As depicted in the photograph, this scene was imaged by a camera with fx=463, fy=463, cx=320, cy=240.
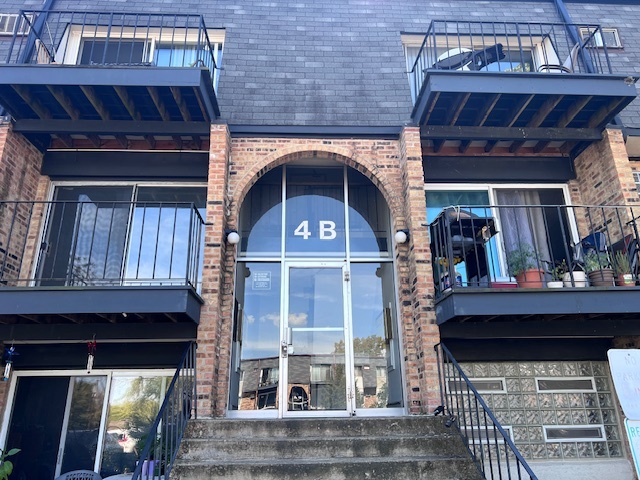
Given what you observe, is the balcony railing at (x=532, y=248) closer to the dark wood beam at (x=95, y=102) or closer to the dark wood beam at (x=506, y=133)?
the dark wood beam at (x=506, y=133)

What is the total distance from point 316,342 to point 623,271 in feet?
11.9

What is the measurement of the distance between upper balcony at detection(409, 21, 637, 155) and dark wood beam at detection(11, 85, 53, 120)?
475 centimetres

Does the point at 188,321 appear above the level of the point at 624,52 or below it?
below

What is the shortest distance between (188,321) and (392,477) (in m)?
2.67

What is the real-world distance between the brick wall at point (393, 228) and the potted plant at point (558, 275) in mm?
1319

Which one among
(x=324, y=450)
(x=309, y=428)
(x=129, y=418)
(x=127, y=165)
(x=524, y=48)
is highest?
(x=524, y=48)

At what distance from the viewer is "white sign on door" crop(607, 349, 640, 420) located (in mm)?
3920

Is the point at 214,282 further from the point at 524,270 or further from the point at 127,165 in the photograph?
the point at 524,270

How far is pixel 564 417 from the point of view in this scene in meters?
5.52

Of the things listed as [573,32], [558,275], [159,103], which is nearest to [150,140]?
[159,103]

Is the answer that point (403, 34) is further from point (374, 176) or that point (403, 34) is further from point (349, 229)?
point (349, 229)

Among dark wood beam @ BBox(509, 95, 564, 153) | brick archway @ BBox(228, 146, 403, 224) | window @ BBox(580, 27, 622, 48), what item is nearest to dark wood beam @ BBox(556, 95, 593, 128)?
dark wood beam @ BBox(509, 95, 564, 153)

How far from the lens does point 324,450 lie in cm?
425

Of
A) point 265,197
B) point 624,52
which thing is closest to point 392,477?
point 265,197
